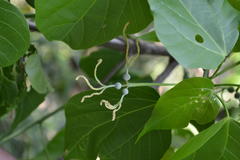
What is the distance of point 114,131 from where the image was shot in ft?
1.80

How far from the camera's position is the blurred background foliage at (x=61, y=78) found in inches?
33.5

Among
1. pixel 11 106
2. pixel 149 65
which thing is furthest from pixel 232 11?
pixel 149 65

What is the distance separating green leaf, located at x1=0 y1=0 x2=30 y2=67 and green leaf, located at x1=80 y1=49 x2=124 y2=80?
41 centimetres

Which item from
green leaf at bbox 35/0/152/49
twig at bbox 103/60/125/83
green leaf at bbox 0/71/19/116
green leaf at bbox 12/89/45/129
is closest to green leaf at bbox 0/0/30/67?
green leaf at bbox 35/0/152/49

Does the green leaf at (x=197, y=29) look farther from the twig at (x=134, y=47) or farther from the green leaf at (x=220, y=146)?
the twig at (x=134, y=47)

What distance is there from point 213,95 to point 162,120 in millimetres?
62

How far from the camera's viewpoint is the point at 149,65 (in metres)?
2.41

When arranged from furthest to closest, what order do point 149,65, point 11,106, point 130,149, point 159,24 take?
1. point 149,65
2. point 11,106
3. point 130,149
4. point 159,24

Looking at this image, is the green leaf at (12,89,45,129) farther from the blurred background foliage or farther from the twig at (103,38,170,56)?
Answer: the twig at (103,38,170,56)

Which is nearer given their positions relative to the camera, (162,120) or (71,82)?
(162,120)

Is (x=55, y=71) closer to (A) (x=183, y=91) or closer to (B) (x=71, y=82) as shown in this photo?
(B) (x=71, y=82)

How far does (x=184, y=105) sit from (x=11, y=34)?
200mm

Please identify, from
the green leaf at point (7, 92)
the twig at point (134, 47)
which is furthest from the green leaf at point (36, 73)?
the twig at point (134, 47)

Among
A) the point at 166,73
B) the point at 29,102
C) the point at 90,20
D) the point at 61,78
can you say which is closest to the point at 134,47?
the point at 166,73
